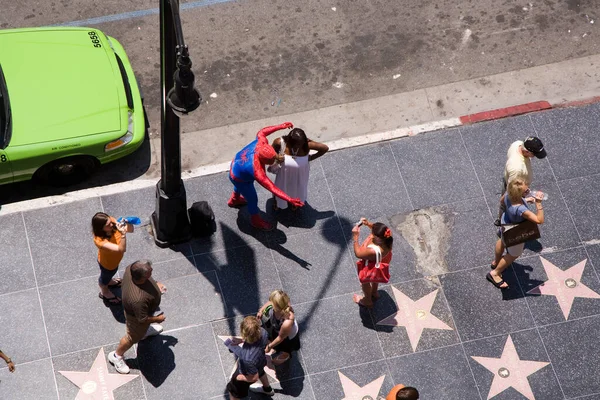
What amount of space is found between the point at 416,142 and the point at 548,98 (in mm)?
2387

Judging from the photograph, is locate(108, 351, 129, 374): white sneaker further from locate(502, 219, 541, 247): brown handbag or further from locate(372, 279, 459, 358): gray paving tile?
locate(502, 219, 541, 247): brown handbag

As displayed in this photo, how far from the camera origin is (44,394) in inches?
405

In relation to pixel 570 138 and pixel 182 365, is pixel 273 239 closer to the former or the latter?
pixel 182 365

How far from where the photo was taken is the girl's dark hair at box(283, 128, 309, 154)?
1072 centimetres

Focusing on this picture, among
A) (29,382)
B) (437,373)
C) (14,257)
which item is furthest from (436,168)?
(29,382)

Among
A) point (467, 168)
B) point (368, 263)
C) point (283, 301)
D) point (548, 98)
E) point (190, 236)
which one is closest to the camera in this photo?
point (283, 301)

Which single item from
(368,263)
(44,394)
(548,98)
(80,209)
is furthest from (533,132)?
(44,394)

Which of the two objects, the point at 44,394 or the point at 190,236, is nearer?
the point at 44,394

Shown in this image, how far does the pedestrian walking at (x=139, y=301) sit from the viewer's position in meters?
9.45

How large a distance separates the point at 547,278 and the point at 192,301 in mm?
4553

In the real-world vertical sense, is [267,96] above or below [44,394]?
above

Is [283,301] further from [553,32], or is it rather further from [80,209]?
[553,32]

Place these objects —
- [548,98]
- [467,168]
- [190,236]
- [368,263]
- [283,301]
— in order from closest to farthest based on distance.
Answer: [283,301]
[368,263]
[190,236]
[467,168]
[548,98]

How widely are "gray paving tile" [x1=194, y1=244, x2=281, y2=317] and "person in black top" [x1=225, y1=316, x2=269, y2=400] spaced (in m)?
1.21
